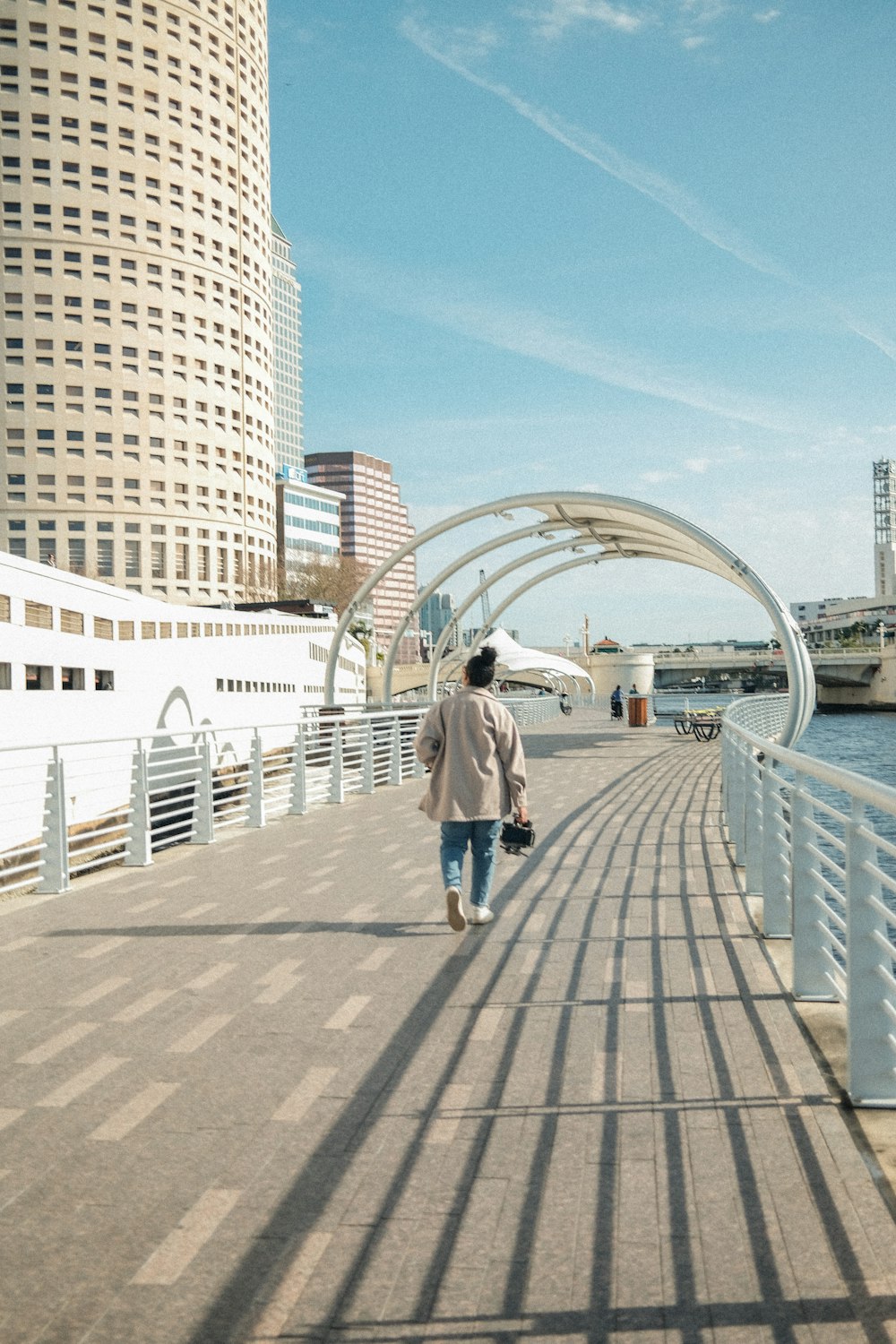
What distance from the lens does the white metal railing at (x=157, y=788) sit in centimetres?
892

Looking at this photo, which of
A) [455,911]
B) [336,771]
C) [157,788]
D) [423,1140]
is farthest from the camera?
[157,788]

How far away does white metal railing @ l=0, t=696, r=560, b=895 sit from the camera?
892 cm

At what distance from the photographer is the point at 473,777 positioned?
7.15 m

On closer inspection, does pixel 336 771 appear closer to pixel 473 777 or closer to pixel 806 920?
pixel 473 777

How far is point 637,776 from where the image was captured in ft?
65.8

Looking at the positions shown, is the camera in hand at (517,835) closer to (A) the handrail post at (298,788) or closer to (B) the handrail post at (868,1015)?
(B) the handrail post at (868,1015)

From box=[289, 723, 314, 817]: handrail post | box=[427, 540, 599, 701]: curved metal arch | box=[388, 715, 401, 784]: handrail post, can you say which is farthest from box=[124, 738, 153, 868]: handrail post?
box=[427, 540, 599, 701]: curved metal arch

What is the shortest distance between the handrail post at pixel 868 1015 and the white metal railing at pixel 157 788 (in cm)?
482

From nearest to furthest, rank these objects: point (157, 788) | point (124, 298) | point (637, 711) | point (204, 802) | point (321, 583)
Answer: point (204, 802) → point (157, 788) → point (637, 711) → point (124, 298) → point (321, 583)

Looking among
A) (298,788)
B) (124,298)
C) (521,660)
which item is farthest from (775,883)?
(124,298)

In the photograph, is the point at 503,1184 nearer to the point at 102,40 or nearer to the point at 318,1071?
the point at 318,1071

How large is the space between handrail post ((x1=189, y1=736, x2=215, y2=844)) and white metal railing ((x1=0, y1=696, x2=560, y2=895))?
0.5 inches

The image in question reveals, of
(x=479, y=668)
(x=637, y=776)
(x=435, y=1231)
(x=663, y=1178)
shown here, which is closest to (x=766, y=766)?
(x=479, y=668)

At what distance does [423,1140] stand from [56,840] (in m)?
5.80
